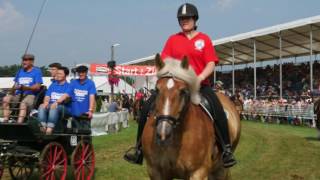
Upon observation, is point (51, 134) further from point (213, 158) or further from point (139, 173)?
point (213, 158)

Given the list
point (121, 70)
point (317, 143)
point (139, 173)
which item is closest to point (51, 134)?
point (139, 173)

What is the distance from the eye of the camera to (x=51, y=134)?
8938 mm

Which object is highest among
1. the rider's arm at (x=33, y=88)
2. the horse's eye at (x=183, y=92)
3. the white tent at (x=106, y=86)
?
Answer: the white tent at (x=106, y=86)

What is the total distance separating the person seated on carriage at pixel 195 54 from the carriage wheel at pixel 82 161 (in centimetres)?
321

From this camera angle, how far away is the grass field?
35.2 feet

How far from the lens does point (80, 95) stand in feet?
33.0

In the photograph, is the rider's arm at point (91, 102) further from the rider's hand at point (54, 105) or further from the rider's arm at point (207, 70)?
the rider's arm at point (207, 70)

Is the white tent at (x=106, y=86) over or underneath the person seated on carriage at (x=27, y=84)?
over

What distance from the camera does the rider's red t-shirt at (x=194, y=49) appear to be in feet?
21.4

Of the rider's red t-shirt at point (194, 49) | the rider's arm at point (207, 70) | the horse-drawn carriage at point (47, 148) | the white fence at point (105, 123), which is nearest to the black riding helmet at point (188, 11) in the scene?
the rider's red t-shirt at point (194, 49)

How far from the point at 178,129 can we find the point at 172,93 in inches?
21.0

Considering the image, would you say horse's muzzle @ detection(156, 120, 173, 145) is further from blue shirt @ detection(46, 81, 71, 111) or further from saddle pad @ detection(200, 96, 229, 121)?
blue shirt @ detection(46, 81, 71, 111)

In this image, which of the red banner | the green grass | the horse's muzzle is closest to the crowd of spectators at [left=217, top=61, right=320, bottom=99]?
the red banner

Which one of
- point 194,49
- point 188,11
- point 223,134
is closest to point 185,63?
point 194,49
